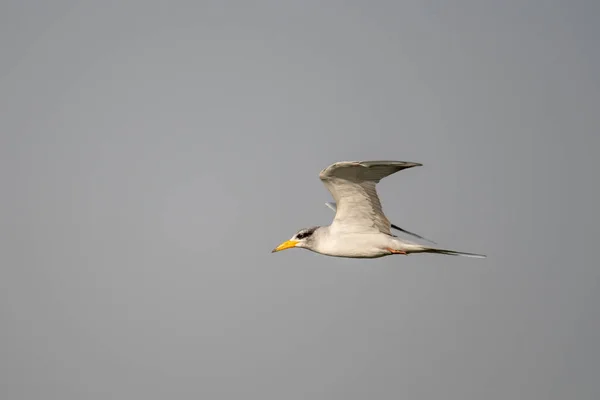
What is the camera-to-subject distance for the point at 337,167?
72.4 ft

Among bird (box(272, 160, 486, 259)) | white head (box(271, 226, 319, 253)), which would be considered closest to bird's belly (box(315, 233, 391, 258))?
bird (box(272, 160, 486, 259))

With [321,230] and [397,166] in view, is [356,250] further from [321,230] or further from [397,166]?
[397,166]

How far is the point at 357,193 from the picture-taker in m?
23.6

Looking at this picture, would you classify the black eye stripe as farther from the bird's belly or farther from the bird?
the bird's belly

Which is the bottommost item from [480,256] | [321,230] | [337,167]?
[480,256]

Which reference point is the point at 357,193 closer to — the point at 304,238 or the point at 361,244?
the point at 361,244

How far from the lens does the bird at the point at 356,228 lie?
75.5ft

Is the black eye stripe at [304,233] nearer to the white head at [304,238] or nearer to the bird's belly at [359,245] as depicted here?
the white head at [304,238]

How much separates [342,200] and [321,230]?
72.3 inches

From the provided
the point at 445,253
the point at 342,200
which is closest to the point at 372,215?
the point at 342,200

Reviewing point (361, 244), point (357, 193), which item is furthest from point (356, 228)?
point (357, 193)

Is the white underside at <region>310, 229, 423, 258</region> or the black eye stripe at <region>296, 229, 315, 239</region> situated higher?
the black eye stripe at <region>296, 229, 315, 239</region>

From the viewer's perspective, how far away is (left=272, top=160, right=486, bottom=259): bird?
23.0 meters

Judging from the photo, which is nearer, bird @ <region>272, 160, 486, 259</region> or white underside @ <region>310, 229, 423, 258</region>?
bird @ <region>272, 160, 486, 259</region>
